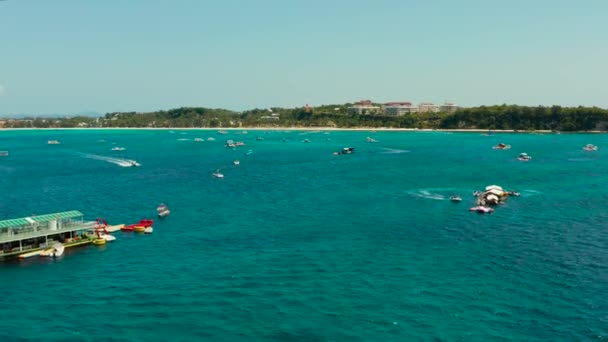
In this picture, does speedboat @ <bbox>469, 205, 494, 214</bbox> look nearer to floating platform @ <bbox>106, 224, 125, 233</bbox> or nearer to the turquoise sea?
the turquoise sea

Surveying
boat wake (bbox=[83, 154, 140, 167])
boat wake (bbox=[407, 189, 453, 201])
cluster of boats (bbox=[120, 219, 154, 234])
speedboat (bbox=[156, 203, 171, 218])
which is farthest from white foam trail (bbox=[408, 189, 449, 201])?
boat wake (bbox=[83, 154, 140, 167])

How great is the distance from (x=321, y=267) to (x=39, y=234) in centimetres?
3197

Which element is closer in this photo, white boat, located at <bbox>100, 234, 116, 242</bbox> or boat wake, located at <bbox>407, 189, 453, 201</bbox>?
white boat, located at <bbox>100, 234, 116, 242</bbox>

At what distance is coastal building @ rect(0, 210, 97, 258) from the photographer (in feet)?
180

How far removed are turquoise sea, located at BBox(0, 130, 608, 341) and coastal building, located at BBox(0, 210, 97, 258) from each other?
327cm

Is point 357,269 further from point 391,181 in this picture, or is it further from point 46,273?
point 391,181

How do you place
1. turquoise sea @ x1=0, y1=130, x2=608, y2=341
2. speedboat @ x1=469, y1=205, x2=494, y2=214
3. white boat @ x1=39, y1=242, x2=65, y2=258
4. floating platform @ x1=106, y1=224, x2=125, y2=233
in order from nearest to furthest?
1. turquoise sea @ x1=0, y1=130, x2=608, y2=341
2. white boat @ x1=39, y1=242, x2=65, y2=258
3. floating platform @ x1=106, y1=224, x2=125, y2=233
4. speedboat @ x1=469, y1=205, x2=494, y2=214

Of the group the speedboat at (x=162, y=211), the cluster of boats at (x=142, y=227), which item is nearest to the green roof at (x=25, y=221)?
the cluster of boats at (x=142, y=227)

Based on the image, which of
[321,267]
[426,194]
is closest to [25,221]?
[321,267]

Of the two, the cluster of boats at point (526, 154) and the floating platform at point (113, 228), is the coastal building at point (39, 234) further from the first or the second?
the cluster of boats at point (526, 154)

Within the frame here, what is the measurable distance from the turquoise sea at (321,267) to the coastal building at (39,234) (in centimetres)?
327

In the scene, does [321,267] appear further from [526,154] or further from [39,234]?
[526,154]

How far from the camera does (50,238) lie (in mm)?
58500

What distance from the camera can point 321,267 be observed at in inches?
1873
